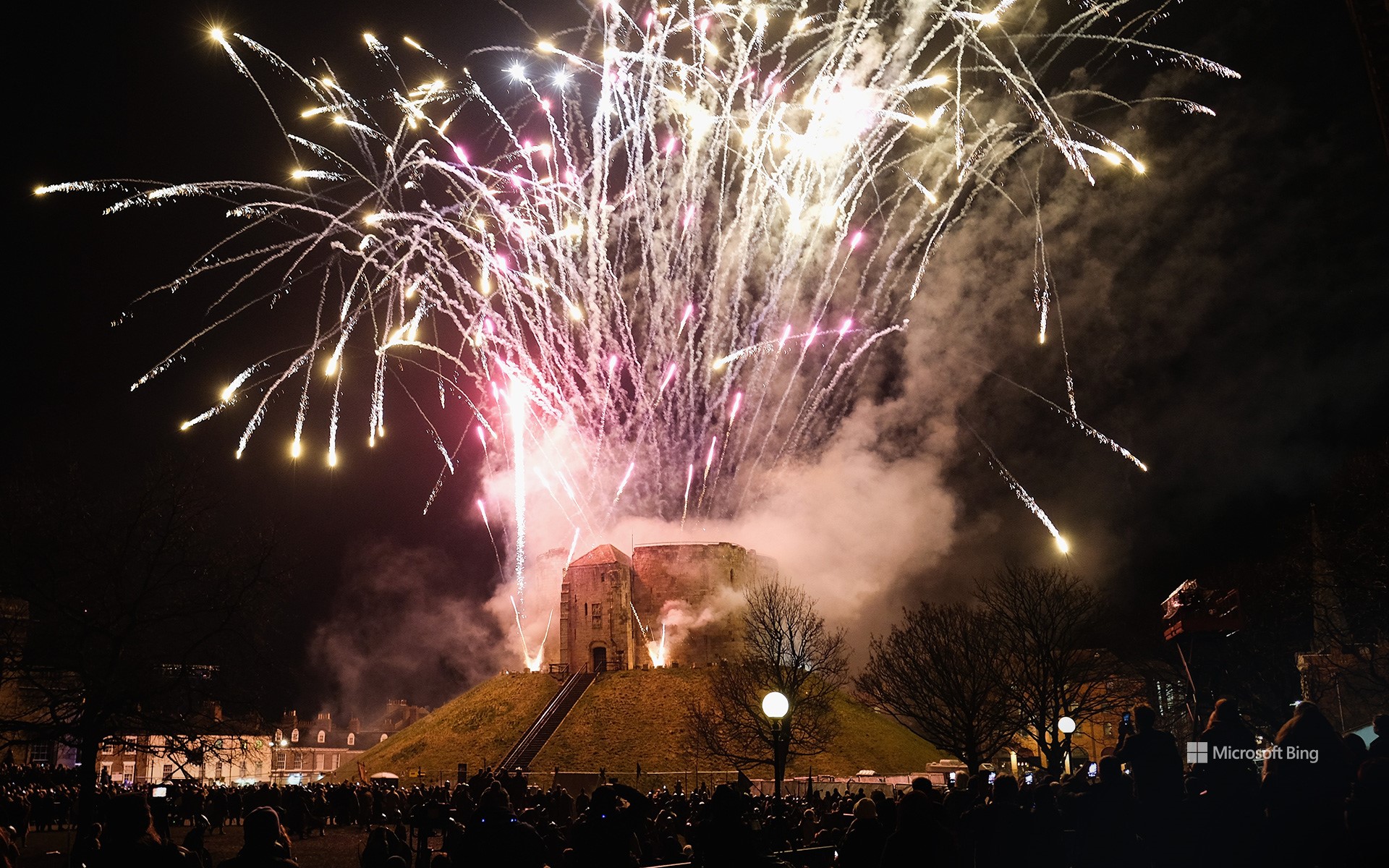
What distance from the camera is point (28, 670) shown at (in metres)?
21.3

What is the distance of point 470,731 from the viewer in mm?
56969

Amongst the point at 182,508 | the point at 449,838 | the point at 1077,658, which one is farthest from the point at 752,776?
the point at 449,838

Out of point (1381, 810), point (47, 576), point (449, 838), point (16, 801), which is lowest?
point (16, 801)

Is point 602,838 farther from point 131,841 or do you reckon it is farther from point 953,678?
point 953,678

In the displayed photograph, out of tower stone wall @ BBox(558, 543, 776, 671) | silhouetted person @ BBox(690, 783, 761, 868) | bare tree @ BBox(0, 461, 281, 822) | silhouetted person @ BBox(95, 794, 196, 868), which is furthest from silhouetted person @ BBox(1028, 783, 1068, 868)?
tower stone wall @ BBox(558, 543, 776, 671)

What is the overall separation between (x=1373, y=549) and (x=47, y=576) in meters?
35.7

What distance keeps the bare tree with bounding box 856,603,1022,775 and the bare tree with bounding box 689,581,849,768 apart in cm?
302

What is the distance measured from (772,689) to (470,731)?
21400 millimetres

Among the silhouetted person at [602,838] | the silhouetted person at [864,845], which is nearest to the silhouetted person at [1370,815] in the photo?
the silhouetted person at [864,845]

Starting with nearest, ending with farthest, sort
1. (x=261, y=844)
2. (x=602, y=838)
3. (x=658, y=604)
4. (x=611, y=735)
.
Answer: (x=261, y=844) < (x=602, y=838) < (x=611, y=735) < (x=658, y=604)

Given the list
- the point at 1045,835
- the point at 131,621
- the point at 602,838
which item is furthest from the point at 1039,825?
the point at 131,621

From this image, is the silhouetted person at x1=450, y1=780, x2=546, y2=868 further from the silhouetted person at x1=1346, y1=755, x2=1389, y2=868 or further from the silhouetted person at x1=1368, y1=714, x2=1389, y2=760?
the silhouetted person at x1=1368, y1=714, x2=1389, y2=760

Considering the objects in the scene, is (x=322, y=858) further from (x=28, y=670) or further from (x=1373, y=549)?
(x=1373, y=549)

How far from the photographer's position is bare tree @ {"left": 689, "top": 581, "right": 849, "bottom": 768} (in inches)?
1699
